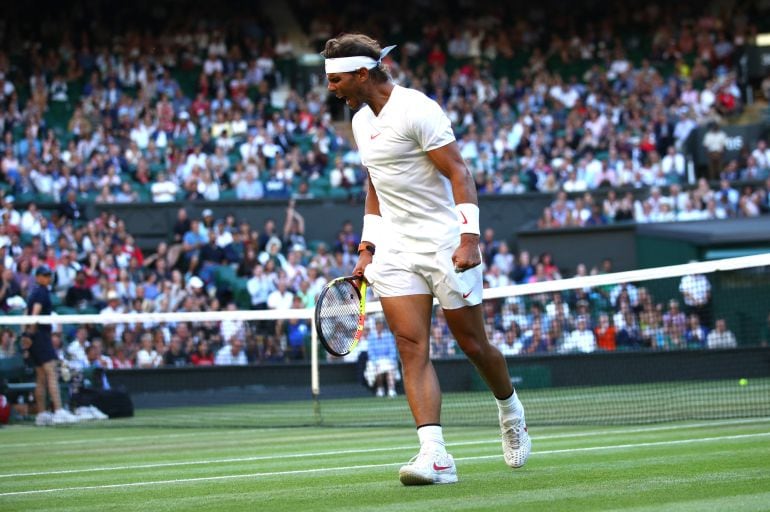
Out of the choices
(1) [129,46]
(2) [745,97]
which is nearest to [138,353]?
(1) [129,46]

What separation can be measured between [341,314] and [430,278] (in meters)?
0.72

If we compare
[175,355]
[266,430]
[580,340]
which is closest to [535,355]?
[580,340]

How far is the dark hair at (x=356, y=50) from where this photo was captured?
259 inches

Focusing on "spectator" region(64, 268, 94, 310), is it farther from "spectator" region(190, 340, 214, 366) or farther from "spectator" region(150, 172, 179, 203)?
"spectator" region(190, 340, 214, 366)

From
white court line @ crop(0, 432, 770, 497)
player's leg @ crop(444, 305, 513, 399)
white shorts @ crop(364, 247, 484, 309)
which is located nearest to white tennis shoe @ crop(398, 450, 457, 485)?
player's leg @ crop(444, 305, 513, 399)

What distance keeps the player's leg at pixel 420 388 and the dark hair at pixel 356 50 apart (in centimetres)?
117

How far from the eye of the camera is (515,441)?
6.93 metres

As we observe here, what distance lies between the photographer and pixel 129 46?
29.9 m

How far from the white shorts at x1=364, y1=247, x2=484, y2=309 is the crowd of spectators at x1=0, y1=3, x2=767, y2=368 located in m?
10.4

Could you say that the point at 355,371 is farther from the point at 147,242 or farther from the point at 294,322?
the point at 147,242

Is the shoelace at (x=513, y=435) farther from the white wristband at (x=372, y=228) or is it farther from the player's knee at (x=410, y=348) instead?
the white wristband at (x=372, y=228)

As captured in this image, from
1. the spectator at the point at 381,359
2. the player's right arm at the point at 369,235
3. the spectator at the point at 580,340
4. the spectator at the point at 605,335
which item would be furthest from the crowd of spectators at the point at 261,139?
the player's right arm at the point at 369,235

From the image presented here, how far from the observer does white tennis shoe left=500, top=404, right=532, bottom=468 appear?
6.93 m

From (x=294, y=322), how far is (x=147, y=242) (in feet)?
24.5
